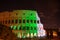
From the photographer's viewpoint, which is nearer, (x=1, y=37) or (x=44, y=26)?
(x=1, y=37)

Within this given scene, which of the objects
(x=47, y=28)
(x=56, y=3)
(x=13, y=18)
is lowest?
(x=47, y=28)

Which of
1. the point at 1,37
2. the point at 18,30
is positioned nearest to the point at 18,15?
the point at 18,30

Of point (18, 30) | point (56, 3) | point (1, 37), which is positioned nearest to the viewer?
point (1, 37)

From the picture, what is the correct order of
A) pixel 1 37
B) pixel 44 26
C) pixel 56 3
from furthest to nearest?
pixel 44 26, pixel 56 3, pixel 1 37

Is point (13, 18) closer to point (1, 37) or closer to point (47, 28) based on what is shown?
point (47, 28)

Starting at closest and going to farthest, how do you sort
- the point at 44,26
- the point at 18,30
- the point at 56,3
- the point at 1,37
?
1. the point at 1,37
2. the point at 56,3
3. the point at 18,30
4. the point at 44,26

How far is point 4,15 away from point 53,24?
9.56 ft

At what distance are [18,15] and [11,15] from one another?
417 millimetres

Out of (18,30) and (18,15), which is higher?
(18,15)

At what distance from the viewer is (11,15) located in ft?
30.9

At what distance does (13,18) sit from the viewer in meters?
9.50

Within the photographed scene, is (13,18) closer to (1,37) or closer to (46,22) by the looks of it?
(46,22)

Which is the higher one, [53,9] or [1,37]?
[53,9]

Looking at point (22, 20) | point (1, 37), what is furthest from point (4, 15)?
point (1, 37)
